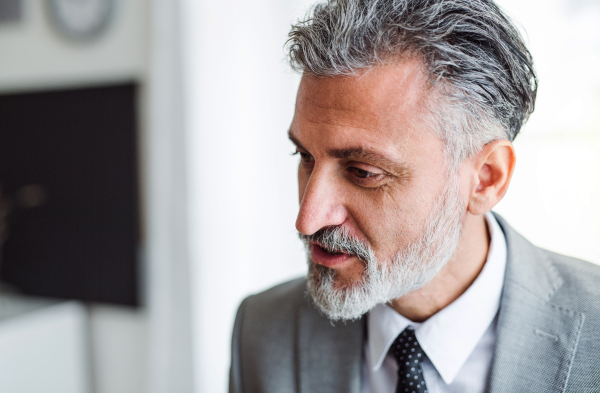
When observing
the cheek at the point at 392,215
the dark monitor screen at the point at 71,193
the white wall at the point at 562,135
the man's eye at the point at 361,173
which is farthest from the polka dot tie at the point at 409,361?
the dark monitor screen at the point at 71,193

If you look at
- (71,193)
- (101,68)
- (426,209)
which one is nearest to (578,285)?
(426,209)

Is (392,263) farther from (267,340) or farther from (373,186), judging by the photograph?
(267,340)

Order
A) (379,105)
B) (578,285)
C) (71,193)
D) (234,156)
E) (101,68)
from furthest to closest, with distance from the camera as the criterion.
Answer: (71,193), (101,68), (234,156), (578,285), (379,105)

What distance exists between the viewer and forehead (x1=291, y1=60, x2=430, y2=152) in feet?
2.80

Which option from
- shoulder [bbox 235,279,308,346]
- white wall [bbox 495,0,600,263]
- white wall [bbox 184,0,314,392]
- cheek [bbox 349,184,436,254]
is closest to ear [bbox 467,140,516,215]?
cheek [bbox 349,184,436,254]

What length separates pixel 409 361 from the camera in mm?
970

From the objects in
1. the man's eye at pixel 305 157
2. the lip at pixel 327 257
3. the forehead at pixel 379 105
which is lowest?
the lip at pixel 327 257

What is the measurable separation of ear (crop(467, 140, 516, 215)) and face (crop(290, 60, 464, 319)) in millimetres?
49

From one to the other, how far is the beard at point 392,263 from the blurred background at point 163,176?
3.07ft

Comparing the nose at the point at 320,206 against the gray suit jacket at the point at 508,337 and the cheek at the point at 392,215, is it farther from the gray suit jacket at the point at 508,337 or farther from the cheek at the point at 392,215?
the gray suit jacket at the point at 508,337

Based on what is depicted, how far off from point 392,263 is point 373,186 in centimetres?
16

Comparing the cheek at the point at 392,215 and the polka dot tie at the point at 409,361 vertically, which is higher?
the cheek at the point at 392,215

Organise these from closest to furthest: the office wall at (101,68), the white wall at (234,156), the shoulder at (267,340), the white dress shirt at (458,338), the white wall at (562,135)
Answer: the white dress shirt at (458,338), the shoulder at (267,340), the white wall at (562,135), the white wall at (234,156), the office wall at (101,68)

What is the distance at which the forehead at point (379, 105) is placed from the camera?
2.80ft
